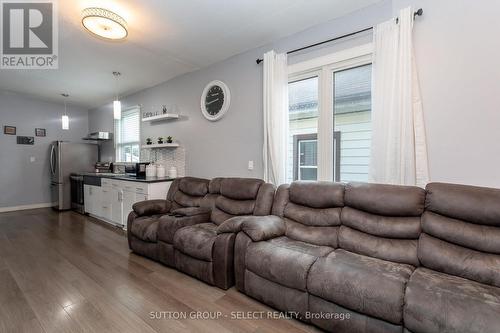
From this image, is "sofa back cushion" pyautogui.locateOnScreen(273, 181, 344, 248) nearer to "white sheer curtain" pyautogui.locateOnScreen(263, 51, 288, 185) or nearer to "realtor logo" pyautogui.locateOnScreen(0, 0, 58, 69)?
"white sheer curtain" pyautogui.locateOnScreen(263, 51, 288, 185)

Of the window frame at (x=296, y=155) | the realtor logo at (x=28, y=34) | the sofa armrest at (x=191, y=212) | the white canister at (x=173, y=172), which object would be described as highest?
the realtor logo at (x=28, y=34)

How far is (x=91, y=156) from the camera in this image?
6.12 metres

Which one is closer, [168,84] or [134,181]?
[134,181]

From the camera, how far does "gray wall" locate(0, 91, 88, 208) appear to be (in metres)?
5.31

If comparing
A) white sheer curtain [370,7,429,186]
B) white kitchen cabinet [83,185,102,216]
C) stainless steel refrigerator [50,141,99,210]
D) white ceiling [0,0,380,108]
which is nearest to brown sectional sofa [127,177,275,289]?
white sheer curtain [370,7,429,186]

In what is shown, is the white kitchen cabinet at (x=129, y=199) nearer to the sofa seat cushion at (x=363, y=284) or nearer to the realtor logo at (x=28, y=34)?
the realtor logo at (x=28, y=34)

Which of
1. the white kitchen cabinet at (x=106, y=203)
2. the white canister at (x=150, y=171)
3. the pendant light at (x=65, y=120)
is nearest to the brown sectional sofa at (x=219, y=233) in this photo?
the white canister at (x=150, y=171)

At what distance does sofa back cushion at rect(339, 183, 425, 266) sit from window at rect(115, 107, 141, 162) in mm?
4618

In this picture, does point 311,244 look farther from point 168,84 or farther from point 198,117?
point 168,84

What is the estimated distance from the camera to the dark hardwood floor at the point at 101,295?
1.72 m

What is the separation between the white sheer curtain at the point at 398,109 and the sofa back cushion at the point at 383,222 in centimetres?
26

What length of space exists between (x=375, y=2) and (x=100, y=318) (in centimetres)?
360

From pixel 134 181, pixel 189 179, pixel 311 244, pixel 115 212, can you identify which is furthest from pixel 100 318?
pixel 115 212

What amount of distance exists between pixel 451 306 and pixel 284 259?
981 millimetres
